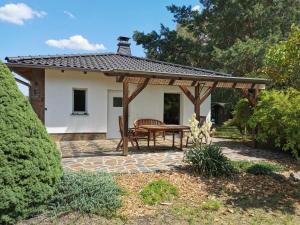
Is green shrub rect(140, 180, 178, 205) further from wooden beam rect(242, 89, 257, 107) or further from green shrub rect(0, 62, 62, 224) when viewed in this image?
wooden beam rect(242, 89, 257, 107)

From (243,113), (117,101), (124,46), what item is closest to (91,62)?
(117,101)

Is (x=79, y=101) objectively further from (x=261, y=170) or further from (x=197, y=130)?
(x=261, y=170)

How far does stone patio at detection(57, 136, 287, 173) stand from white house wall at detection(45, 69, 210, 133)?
93cm

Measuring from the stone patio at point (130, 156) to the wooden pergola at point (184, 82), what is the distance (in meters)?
0.82

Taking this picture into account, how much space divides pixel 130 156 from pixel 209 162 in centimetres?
299

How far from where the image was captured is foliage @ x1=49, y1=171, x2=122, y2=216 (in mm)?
5418

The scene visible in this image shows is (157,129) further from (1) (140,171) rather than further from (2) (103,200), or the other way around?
(2) (103,200)

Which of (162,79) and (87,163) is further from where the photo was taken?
(162,79)

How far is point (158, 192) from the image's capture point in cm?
639

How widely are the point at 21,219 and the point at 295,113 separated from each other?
5.31 m

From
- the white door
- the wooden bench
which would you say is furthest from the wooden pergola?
the white door

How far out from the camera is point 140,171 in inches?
312

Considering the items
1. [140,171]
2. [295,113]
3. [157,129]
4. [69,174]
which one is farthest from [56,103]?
[295,113]

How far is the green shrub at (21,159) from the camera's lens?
4898mm
